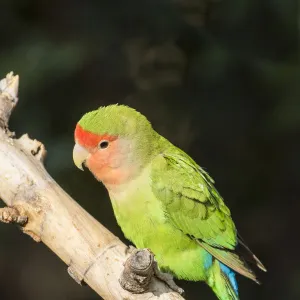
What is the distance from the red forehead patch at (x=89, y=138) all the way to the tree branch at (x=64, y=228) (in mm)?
254

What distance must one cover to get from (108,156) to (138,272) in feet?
2.64

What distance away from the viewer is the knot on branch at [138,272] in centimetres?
250

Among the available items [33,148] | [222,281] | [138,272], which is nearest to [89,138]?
[33,148]

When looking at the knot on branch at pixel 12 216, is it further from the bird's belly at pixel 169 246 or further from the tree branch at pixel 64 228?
the bird's belly at pixel 169 246

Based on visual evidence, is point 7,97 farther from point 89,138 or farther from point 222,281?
point 222,281

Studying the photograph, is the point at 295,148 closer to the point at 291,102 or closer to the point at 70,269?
the point at 291,102

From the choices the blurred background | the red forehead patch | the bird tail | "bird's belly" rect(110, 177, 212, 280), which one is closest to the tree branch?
the red forehead patch

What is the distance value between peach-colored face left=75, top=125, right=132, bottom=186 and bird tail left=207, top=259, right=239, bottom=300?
24.7 inches

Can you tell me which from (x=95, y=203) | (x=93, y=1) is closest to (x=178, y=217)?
(x=95, y=203)

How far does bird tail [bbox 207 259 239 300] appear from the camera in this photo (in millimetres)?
3408

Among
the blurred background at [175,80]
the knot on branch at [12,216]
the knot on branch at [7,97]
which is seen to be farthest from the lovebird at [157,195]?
the blurred background at [175,80]

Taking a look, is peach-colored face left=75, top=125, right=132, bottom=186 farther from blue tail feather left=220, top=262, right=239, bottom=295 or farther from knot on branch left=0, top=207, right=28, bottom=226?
blue tail feather left=220, top=262, right=239, bottom=295

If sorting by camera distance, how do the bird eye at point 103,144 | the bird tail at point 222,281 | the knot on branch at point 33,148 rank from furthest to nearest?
the bird tail at point 222,281, the bird eye at point 103,144, the knot on branch at point 33,148

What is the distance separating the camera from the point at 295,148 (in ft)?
16.0
